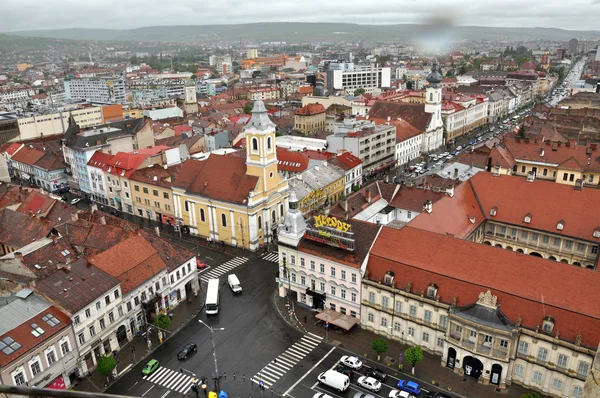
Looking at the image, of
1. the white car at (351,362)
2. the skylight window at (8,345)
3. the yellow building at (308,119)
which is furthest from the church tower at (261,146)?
the yellow building at (308,119)

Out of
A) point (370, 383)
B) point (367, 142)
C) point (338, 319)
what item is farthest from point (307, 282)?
point (367, 142)

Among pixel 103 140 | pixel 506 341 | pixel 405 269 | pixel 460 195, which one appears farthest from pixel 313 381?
pixel 103 140

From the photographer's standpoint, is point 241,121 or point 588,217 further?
point 241,121

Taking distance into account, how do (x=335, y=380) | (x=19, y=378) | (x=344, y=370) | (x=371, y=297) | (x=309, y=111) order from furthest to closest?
1. (x=309, y=111)
2. (x=371, y=297)
3. (x=344, y=370)
4. (x=335, y=380)
5. (x=19, y=378)

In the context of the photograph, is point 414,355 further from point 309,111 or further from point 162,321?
point 309,111

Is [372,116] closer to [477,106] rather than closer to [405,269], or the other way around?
[477,106]

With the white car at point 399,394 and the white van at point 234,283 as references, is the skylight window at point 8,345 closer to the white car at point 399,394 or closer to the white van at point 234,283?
the white van at point 234,283
